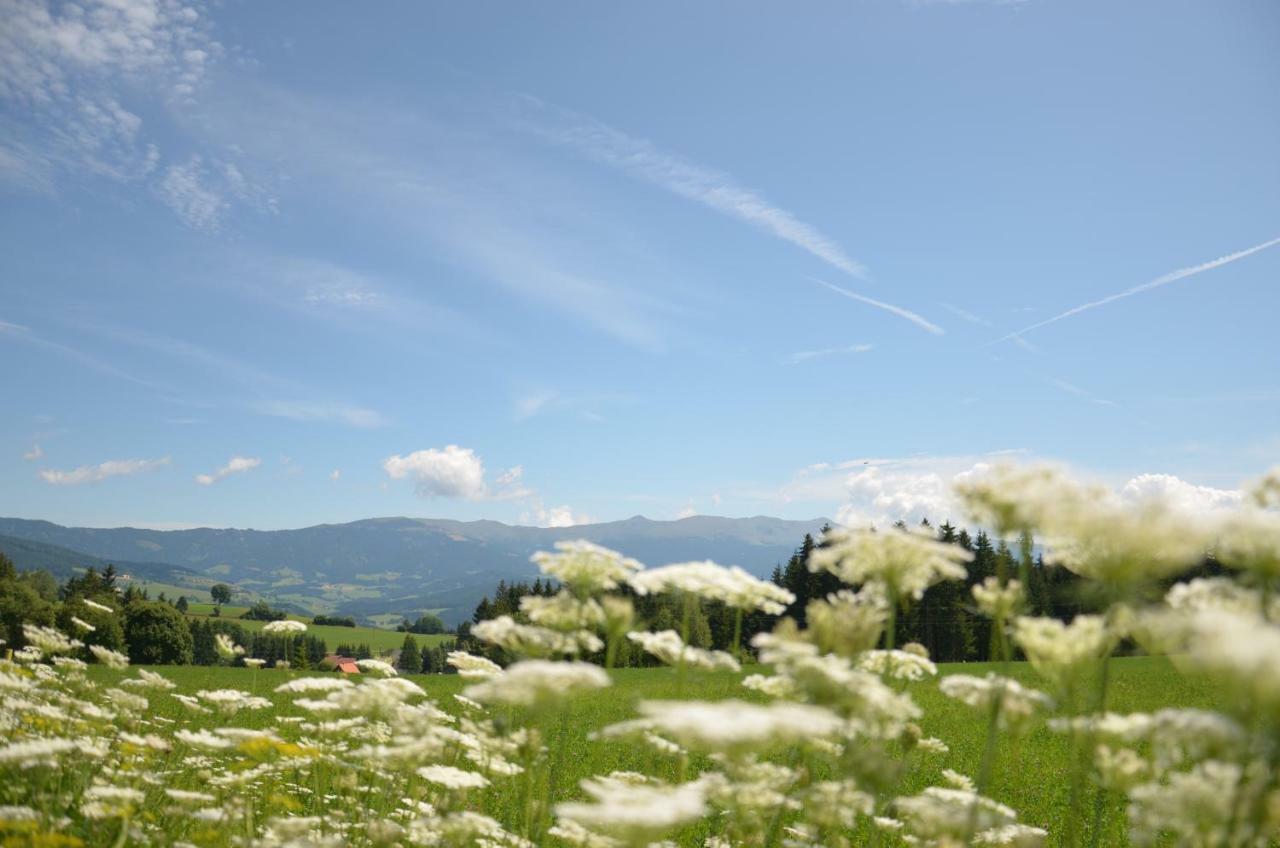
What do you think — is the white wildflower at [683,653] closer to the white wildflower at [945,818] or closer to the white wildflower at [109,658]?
the white wildflower at [945,818]

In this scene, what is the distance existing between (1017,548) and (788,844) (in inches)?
94.9

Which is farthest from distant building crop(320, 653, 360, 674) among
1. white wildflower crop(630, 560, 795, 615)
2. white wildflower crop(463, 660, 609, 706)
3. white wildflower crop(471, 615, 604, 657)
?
white wildflower crop(463, 660, 609, 706)

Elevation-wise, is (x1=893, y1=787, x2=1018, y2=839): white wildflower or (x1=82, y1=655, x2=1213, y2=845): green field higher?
(x1=893, y1=787, x2=1018, y2=839): white wildflower

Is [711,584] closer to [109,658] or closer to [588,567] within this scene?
[588,567]

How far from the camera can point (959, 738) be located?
891 inches

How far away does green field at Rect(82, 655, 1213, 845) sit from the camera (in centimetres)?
1116

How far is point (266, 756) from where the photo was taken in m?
8.84

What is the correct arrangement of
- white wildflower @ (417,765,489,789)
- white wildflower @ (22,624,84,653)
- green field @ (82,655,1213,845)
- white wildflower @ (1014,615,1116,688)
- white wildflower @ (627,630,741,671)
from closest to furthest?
1. white wildflower @ (1014,615,1116,688)
2. white wildflower @ (627,630,741,671)
3. white wildflower @ (417,765,489,789)
4. white wildflower @ (22,624,84,653)
5. green field @ (82,655,1213,845)

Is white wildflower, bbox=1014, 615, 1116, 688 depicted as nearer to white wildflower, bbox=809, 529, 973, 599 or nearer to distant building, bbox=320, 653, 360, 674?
white wildflower, bbox=809, 529, 973, 599

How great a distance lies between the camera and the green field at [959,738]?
11164 mm

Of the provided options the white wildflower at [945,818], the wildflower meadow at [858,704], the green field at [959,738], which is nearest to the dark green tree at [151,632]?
the green field at [959,738]

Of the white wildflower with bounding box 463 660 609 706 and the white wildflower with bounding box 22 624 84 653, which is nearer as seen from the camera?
the white wildflower with bounding box 463 660 609 706

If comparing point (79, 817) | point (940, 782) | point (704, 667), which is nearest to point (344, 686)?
point (79, 817)

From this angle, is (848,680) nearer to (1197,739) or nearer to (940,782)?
(1197,739)
